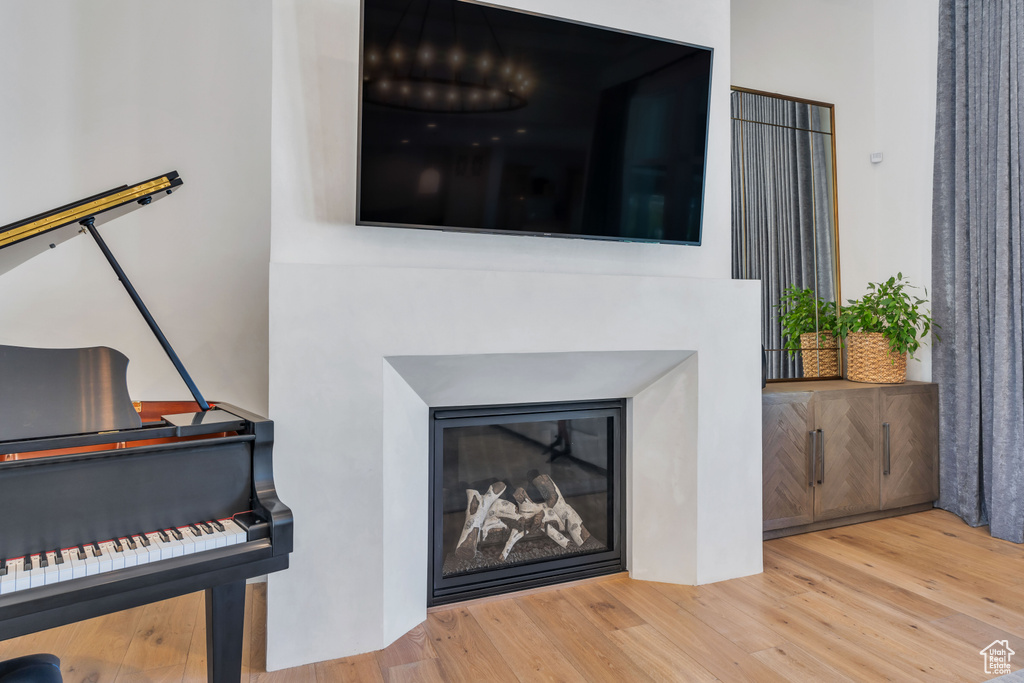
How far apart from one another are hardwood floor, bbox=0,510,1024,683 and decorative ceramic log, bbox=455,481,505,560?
0.21 meters

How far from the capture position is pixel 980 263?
2.96 m

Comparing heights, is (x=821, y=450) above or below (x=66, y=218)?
below

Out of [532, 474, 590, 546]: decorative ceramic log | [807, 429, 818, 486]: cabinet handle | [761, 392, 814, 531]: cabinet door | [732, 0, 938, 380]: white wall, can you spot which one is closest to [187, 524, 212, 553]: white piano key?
[532, 474, 590, 546]: decorative ceramic log

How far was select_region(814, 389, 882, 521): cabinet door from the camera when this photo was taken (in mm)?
2910

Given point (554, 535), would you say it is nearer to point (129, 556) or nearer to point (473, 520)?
point (473, 520)

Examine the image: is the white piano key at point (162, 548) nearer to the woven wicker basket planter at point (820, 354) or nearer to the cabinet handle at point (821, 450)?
the cabinet handle at point (821, 450)

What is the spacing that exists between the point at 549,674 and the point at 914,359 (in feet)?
9.76

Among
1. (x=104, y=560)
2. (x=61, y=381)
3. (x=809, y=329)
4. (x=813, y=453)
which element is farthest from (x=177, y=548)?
(x=809, y=329)

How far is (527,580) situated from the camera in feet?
7.66

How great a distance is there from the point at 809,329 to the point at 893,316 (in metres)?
0.44

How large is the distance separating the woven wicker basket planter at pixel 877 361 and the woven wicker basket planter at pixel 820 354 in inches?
7.1

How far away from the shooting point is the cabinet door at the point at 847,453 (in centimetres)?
291

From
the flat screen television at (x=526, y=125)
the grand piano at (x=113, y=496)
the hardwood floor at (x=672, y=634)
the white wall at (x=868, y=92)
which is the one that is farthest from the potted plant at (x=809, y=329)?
the grand piano at (x=113, y=496)

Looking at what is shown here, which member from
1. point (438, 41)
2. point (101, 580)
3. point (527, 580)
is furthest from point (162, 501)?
point (438, 41)
